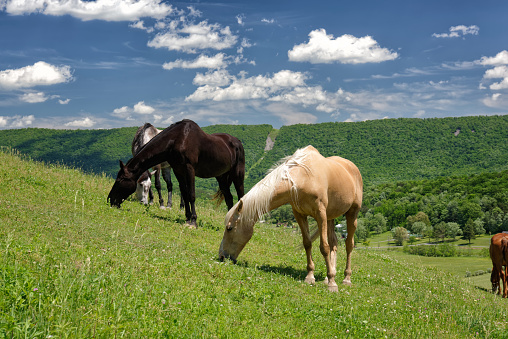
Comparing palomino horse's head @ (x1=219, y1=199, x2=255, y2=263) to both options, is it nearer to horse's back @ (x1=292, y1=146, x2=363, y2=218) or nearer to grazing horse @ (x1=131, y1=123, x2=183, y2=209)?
horse's back @ (x1=292, y1=146, x2=363, y2=218)

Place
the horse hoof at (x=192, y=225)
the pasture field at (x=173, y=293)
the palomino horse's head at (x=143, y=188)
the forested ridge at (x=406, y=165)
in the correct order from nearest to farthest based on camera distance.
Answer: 1. the pasture field at (x=173, y=293)
2. the horse hoof at (x=192, y=225)
3. the palomino horse's head at (x=143, y=188)
4. the forested ridge at (x=406, y=165)

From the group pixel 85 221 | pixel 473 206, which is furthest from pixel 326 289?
pixel 473 206

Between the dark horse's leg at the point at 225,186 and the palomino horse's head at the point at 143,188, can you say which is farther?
the palomino horse's head at the point at 143,188

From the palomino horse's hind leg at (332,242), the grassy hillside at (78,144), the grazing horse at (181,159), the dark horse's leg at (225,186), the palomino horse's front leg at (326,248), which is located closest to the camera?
the palomino horse's front leg at (326,248)

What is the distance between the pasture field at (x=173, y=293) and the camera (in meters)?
3.79

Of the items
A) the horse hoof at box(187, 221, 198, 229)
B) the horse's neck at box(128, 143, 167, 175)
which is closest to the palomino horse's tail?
the horse hoof at box(187, 221, 198, 229)

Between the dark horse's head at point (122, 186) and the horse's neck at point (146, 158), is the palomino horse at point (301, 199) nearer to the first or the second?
the horse's neck at point (146, 158)

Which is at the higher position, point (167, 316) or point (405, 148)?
point (405, 148)

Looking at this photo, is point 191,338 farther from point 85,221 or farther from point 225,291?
point 85,221

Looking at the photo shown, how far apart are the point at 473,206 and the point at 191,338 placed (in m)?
117

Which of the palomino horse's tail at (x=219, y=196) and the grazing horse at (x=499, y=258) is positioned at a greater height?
the palomino horse's tail at (x=219, y=196)

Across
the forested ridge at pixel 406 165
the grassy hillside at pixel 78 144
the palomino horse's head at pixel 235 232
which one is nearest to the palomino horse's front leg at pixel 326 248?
the palomino horse's head at pixel 235 232

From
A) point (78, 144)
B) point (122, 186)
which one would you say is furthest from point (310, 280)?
point (78, 144)

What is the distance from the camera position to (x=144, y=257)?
6.76 metres
